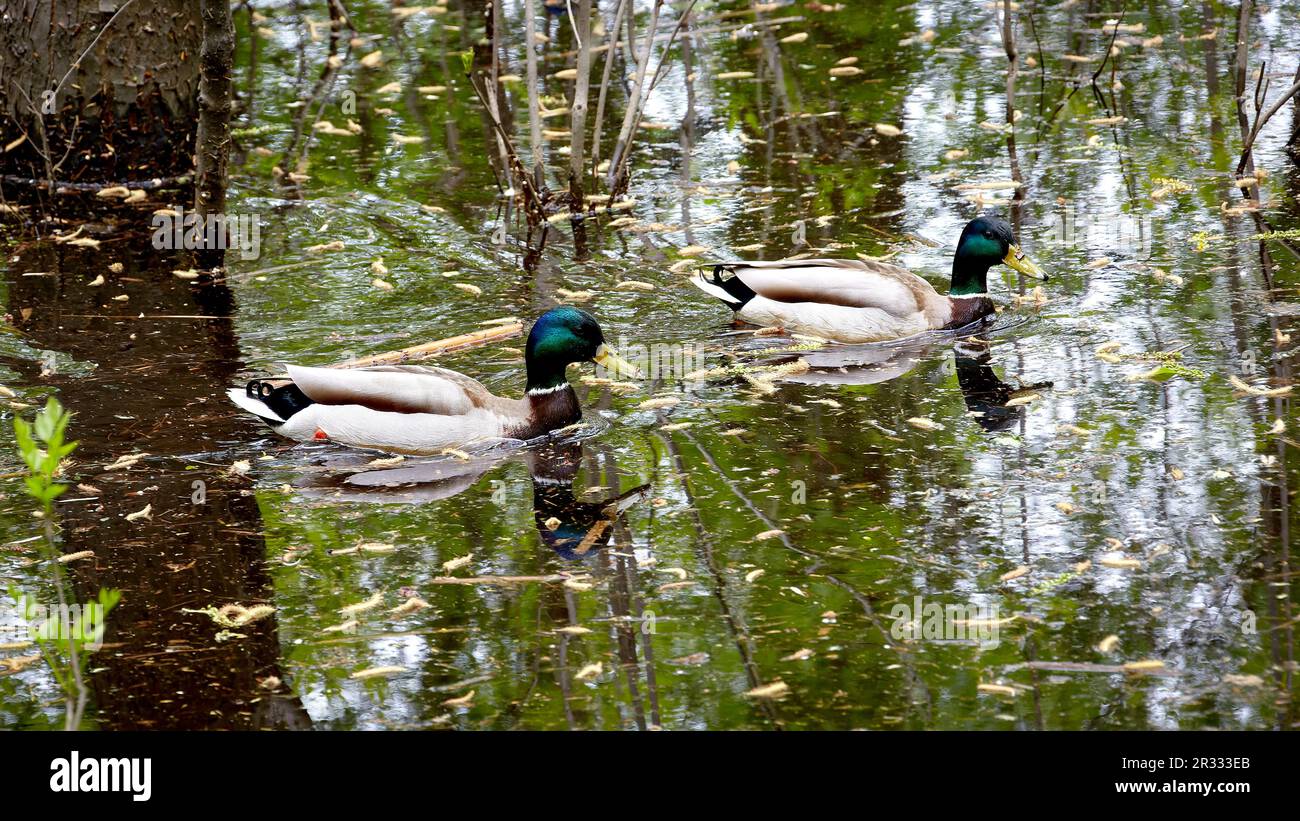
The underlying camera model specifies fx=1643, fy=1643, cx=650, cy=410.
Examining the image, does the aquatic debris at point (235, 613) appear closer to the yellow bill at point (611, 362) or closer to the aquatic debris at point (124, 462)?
the aquatic debris at point (124, 462)

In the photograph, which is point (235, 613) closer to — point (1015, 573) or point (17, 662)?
point (17, 662)

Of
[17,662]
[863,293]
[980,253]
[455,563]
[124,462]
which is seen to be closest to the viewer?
[17,662]

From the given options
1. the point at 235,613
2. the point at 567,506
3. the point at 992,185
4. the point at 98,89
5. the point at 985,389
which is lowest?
the point at 235,613

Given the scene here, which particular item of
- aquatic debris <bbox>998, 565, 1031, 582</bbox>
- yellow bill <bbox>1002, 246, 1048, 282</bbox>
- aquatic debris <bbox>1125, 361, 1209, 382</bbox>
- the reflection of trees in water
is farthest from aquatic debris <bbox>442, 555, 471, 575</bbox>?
yellow bill <bbox>1002, 246, 1048, 282</bbox>

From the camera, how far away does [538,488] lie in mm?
6891

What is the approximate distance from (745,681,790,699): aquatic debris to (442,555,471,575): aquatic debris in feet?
4.68

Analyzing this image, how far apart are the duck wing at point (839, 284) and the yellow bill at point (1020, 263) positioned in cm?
44

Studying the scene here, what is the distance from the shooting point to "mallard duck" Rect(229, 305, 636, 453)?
23.5 ft

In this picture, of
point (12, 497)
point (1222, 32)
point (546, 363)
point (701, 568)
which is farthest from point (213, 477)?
point (1222, 32)

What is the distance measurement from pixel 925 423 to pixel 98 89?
21.8 feet

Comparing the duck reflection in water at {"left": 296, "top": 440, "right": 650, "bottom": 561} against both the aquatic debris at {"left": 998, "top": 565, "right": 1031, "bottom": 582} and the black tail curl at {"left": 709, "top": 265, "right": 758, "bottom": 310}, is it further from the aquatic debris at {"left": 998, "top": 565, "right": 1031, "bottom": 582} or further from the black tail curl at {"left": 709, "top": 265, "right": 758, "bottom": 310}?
the black tail curl at {"left": 709, "top": 265, "right": 758, "bottom": 310}

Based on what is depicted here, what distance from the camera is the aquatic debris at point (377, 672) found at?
5.36 metres

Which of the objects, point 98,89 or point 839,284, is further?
point 98,89

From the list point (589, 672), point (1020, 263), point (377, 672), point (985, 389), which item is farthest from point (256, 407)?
point (1020, 263)
